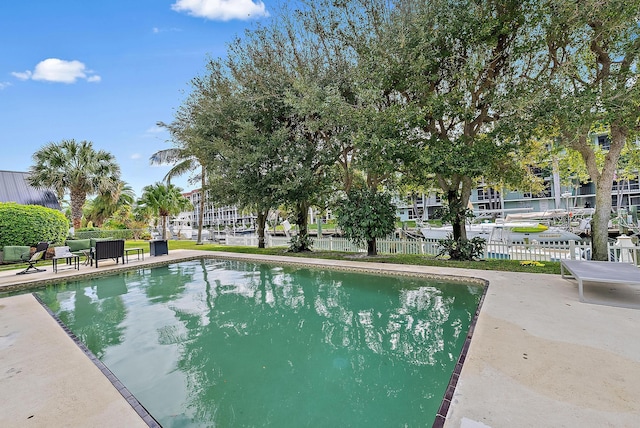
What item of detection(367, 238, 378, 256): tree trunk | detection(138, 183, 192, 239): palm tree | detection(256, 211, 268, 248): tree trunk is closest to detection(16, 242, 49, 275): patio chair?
detection(256, 211, 268, 248): tree trunk

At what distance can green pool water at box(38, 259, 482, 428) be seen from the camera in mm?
2799

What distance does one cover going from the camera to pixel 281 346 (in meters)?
4.19

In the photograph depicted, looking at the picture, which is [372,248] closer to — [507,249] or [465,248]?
[465,248]

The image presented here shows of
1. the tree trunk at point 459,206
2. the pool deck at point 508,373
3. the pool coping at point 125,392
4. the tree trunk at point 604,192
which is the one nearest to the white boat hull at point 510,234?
the tree trunk at point 459,206

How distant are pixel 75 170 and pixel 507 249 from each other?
2096cm

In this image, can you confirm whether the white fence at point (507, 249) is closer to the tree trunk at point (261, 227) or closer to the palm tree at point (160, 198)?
the tree trunk at point (261, 227)

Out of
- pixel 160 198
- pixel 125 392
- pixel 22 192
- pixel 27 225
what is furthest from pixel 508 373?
pixel 22 192

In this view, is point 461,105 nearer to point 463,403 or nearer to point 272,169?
point 272,169

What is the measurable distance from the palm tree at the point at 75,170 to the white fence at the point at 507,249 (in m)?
10.4

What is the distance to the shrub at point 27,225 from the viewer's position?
11.6 m

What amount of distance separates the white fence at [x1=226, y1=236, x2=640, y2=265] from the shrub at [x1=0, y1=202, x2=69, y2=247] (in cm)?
969

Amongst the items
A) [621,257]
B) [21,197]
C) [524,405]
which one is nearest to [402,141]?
[621,257]

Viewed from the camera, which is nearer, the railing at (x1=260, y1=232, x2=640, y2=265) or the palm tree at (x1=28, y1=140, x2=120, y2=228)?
the railing at (x1=260, y1=232, x2=640, y2=265)

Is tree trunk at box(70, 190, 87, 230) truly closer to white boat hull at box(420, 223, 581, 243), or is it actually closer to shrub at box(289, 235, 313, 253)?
shrub at box(289, 235, 313, 253)
